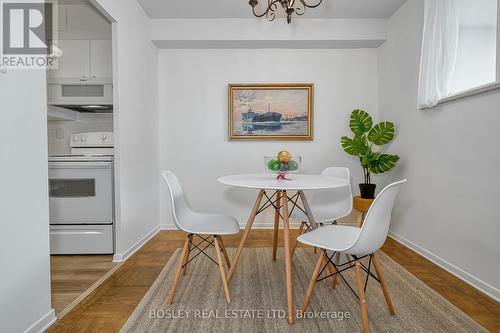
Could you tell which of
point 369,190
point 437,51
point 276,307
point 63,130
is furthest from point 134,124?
point 437,51

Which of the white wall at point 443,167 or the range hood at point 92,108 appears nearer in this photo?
the white wall at point 443,167

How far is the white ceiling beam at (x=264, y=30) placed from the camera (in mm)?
3531

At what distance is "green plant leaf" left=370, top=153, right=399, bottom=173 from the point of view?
10.2 ft

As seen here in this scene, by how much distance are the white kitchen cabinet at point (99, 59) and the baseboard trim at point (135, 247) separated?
1.84m

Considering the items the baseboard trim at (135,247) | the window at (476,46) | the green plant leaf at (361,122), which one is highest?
the window at (476,46)

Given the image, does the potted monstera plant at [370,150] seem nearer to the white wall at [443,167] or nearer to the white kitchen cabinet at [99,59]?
the white wall at [443,167]

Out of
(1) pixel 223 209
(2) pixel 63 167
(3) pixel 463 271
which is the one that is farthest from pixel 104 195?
(3) pixel 463 271

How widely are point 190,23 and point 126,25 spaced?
91cm

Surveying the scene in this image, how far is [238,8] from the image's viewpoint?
129 inches

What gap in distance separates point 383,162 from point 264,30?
82.3 inches

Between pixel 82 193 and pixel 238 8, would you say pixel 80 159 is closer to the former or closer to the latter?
pixel 82 193

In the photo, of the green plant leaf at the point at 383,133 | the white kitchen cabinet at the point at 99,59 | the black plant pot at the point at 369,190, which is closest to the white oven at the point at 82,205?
the white kitchen cabinet at the point at 99,59

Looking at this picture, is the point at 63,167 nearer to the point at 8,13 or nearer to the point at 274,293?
the point at 8,13

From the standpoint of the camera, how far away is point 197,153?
12.7ft
